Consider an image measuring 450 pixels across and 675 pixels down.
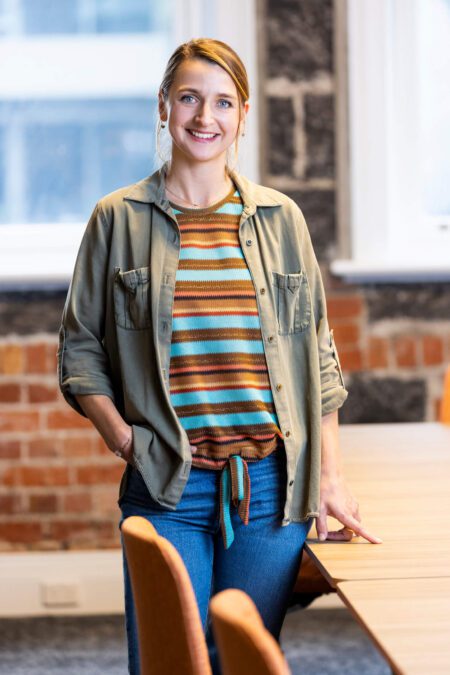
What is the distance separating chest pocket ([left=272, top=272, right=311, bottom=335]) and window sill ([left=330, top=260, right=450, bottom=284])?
1.75 meters

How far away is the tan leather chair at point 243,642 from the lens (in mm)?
927

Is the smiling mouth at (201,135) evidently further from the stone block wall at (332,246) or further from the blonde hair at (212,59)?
the stone block wall at (332,246)

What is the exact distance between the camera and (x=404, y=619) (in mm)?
1328

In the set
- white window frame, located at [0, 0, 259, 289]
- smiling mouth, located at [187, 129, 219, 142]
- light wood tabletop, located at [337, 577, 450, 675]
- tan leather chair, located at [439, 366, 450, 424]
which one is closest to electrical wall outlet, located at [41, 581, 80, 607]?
white window frame, located at [0, 0, 259, 289]

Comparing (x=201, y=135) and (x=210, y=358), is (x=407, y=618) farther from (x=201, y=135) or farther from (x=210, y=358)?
(x=201, y=135)

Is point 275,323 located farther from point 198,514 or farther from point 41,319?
point 41,319

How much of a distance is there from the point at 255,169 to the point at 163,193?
178cm

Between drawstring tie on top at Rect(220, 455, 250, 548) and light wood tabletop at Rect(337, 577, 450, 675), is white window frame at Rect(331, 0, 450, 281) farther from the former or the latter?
light wood tabletop at Rect(337, 577, 450, 675)

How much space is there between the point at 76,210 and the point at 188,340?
2059mm

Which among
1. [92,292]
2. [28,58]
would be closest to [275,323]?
[92,292]

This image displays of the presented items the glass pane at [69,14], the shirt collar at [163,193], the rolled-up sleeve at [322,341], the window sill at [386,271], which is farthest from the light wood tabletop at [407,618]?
the glass pane at [69,14]

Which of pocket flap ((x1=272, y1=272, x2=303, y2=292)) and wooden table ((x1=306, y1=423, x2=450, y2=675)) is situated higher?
pocket flap ((x1=272, y1=272, x2=303, y2=292))

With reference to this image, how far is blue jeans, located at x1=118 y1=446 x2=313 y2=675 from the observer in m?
1.79

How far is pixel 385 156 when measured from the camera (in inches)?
144
